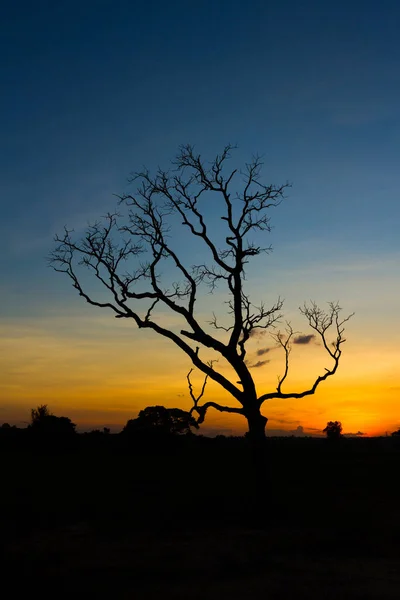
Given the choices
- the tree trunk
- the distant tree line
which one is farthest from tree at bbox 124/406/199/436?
the tree trunk

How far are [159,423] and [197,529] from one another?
2401 centimetres

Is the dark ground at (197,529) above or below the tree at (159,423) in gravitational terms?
below

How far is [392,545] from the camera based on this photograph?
51.0ft

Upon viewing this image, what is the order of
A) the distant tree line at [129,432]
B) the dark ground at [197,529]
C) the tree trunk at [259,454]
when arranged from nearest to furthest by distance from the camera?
the dark ground at [197,529] < the tree trunk at [259,454] < the distant tree line at [129,432]

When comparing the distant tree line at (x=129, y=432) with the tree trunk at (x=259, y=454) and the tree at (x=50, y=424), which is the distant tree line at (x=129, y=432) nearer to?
the tree at (x=50, y=424)

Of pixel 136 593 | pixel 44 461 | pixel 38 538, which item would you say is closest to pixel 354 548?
pixel 136 593

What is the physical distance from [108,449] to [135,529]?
74.5 ft

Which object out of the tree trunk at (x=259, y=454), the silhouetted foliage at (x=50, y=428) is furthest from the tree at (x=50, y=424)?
the tree trunk at (x=259, y=454)

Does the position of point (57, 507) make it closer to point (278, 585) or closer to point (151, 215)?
point (151, 215)

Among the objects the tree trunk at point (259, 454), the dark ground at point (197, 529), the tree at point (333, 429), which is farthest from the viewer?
the tree at point (333, 429)

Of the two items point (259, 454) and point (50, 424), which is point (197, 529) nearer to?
point (259, 454)

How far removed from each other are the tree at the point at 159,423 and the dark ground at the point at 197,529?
5728 millimetres

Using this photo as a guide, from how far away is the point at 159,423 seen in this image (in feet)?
138

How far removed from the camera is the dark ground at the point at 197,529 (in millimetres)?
11938
